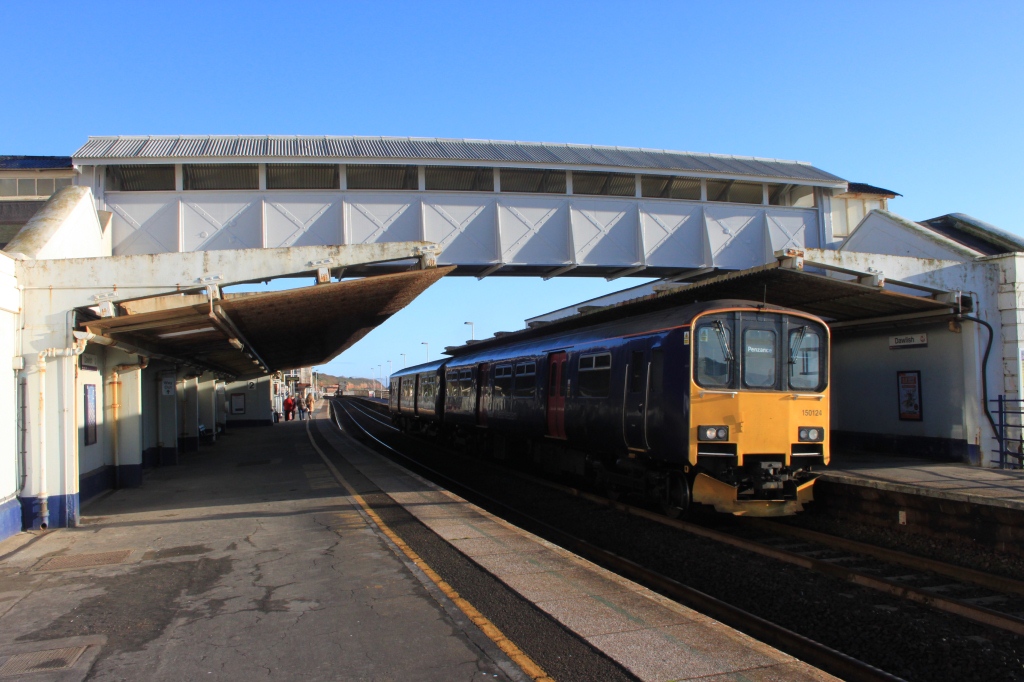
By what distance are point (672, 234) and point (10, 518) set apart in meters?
14.6

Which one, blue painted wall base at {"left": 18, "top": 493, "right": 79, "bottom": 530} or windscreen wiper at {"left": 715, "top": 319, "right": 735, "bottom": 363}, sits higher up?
windscreen wiper at {"left": 715, "top": 319, "right": 735, "bottom": 363}

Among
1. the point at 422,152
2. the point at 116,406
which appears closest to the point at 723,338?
the point at 422,152

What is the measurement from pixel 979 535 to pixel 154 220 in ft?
53.0

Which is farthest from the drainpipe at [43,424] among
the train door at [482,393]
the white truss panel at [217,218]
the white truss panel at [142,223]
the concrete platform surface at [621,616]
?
the train door at [482,393]

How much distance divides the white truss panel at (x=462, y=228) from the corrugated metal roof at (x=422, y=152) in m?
1.01

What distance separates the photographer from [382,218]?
1684 centimetres

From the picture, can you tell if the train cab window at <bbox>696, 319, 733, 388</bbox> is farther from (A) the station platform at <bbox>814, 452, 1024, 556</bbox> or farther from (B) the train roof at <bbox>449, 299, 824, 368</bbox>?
(A) the station platform at <bbox>814, 452, 1024, 556</bbox>

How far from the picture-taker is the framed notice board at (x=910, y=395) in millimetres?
13766

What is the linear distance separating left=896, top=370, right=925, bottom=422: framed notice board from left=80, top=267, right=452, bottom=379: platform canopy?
8865 mm

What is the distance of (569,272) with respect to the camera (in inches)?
719

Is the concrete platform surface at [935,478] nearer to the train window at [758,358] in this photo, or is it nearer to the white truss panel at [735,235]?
the train window at [758,358]

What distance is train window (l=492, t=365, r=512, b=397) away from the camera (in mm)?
16578

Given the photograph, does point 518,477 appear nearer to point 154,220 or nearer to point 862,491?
point 862,491

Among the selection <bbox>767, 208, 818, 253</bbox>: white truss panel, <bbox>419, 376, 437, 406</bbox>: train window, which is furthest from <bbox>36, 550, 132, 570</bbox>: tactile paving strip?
<bbox>419, 376, 437, 406</bbox>: train window
